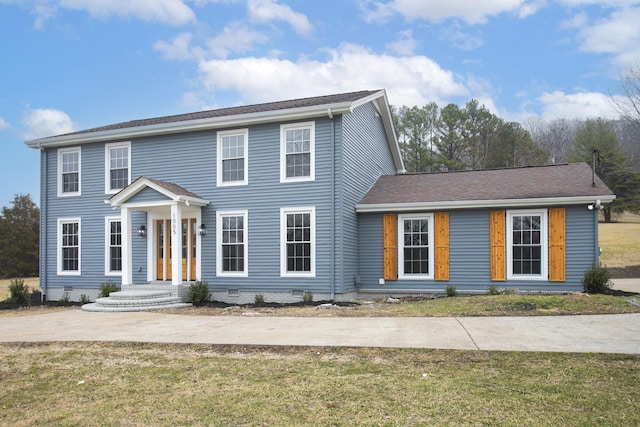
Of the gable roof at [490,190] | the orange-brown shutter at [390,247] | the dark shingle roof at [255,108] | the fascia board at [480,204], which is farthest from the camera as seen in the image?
the dark shingle roof at [255,108]

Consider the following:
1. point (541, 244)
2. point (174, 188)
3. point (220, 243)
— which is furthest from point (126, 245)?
point (541, 244)

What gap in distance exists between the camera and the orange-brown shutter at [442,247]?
14.9m

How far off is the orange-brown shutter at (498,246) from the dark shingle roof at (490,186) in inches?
23.6

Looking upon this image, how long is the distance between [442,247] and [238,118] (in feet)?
23.1

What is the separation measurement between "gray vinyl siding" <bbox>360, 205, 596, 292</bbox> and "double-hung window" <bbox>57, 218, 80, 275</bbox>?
983 centimetres

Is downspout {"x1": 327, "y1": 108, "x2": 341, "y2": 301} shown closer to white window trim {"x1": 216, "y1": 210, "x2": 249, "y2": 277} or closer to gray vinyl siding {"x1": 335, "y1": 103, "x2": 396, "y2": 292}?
gray vinyl siding {"x1": 335, "y1": 103, "x2": 396, "y2": 292}

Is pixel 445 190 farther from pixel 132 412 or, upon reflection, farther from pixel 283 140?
pixel 132 412

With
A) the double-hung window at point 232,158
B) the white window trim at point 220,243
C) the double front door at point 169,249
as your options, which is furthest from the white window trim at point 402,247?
the double front door at point 169,249

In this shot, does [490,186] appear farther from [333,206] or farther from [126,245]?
[126,245]

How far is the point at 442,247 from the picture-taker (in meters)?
15.0

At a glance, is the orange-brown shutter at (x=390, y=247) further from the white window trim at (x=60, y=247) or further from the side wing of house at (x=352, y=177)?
the white window trim at (x=60, y=247)

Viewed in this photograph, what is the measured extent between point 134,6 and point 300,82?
15.3 m

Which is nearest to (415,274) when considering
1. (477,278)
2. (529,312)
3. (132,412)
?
(477,278)

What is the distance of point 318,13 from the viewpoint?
1658 centimetres
